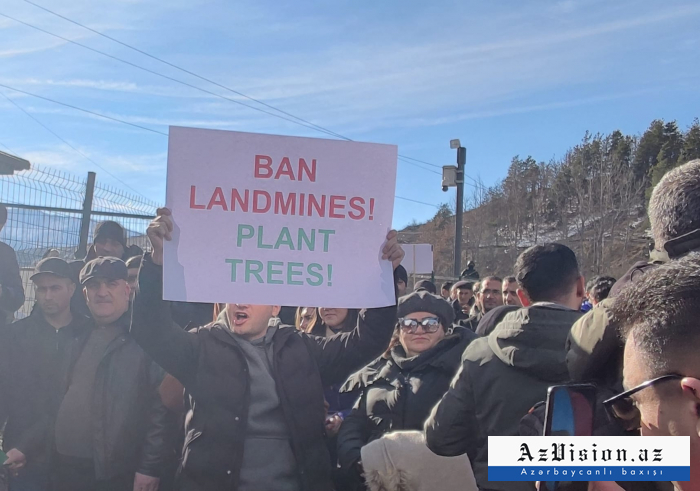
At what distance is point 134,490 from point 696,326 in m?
2.88

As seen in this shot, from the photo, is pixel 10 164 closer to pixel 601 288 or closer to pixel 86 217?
pixel 86 217

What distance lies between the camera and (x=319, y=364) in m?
2.90

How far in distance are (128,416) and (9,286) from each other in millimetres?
1938

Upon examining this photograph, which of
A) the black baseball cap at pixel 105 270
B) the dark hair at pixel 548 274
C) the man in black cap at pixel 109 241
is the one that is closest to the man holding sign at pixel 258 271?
the dark hair at pixel 548 274

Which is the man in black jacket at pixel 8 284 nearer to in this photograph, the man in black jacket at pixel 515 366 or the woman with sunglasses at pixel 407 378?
the woman with sunglasses at pixel 407 378

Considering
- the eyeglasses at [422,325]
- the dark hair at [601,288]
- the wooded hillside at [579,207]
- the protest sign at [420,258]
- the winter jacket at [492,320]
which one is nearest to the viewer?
the eyeglasses at [422,325]

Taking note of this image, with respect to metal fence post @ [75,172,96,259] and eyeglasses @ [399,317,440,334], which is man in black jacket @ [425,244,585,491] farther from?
metal fence post @ [75,172,96,259]

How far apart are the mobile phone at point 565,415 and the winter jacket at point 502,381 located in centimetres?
109

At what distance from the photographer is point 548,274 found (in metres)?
2.62

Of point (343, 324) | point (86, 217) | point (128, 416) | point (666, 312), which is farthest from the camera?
point (86, 217)

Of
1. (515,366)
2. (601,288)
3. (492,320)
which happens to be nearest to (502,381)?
(515,366)

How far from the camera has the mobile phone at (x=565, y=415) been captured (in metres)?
1.29

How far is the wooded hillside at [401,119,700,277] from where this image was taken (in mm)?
37031

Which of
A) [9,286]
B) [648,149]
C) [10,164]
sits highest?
[648,149]
